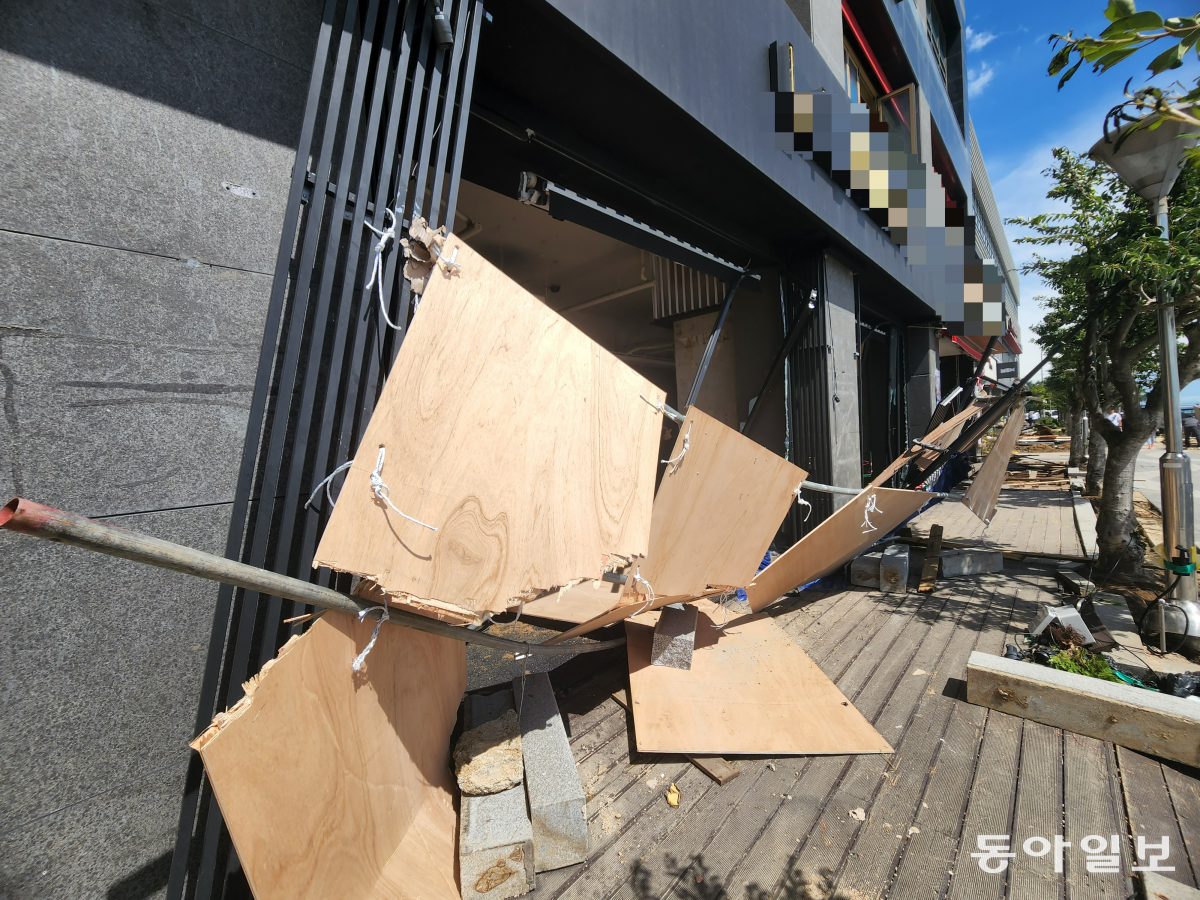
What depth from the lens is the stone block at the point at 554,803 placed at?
184 centimetres

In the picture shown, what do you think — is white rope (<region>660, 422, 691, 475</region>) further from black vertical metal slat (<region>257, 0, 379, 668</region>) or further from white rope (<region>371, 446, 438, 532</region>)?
black vertical metal slat (<region>257, 0, 379, 668</region>)

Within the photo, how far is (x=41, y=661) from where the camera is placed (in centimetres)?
148

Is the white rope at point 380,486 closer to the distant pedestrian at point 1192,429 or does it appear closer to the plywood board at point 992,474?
the plywood board at point 992,474

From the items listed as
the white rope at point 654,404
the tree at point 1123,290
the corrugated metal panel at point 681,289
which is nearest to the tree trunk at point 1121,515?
the tree at point 1123,290

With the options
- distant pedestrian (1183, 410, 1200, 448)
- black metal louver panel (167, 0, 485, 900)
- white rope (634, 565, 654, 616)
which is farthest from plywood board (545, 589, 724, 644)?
distant pedestrian (1183, 410, 1200, 448)

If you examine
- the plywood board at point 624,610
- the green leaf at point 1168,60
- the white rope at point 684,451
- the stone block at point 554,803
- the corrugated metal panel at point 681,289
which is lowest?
the stone block at point 554,803

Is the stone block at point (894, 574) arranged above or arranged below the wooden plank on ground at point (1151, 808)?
above

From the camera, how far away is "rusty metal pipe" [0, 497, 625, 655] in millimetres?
813

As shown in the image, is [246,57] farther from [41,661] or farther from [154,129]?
[41,661]

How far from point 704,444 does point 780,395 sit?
12.8 ft

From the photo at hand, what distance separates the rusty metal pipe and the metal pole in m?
4.83

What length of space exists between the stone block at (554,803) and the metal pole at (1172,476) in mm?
4114

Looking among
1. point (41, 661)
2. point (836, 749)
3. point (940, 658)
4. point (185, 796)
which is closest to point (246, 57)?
point (41, 661)

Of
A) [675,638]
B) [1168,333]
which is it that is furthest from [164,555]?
[1168,333]
